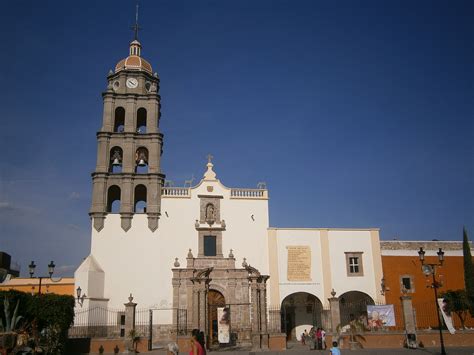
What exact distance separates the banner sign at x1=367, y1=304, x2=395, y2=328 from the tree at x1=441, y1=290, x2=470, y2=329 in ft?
12.5

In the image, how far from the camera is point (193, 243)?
31.2 meters

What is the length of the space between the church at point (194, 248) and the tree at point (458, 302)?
4.30m

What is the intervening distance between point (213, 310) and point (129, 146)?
12.6 meters

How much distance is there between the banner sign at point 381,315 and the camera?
92.3ft

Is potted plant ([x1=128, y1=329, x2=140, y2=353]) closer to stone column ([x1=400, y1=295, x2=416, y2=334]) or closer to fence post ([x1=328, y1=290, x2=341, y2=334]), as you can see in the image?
fence post ([x1=328, y1=290, x2=341, y2=334])

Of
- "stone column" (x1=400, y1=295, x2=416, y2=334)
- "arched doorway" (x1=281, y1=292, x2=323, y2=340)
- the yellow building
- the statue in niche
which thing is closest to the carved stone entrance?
the statue in niche

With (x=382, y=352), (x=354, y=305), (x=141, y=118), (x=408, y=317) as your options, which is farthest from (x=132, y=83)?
(x=382, y=352)

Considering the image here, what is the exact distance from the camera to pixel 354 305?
32344 mm

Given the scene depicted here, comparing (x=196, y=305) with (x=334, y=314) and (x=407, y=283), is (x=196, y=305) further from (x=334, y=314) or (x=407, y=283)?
(x=407, y=283)

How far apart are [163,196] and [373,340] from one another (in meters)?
16.0

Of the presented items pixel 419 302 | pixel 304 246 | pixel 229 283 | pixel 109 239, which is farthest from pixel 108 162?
pixel 419 302

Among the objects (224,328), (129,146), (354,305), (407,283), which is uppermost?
(129,146)

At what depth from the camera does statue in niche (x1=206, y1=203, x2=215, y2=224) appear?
31.6m

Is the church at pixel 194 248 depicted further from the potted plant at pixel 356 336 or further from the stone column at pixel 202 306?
the potted plant at pixel 356 336
